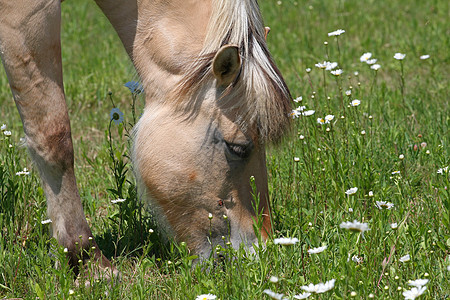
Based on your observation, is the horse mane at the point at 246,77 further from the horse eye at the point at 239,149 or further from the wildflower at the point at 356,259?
the wildflower at the point at 356,259

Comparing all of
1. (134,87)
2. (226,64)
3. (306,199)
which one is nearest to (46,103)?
(134,87)

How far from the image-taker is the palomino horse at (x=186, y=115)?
3.10 metres

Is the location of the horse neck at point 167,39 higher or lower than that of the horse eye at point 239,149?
higher

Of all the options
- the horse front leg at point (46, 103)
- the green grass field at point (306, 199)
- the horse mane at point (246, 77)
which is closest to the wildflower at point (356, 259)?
the green grass field at point (306, 199)

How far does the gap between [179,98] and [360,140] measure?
1.41 m

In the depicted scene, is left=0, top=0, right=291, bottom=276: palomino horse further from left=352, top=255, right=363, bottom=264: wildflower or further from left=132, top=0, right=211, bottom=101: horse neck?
left=352, top=255, right=363, bottom=264: wildflower

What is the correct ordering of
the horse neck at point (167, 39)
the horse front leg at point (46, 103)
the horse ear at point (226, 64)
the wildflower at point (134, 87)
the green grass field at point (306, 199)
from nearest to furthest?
the green grass field at point (306, 199) → the horse ear at point (226, 64) → the horse front leg at point (46, 103) → the horse neck at point (167, 39) → the wildflower at point (134, 87)

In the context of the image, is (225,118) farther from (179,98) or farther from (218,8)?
(218,8)

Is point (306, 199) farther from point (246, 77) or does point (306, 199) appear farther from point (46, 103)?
point (46, 103)

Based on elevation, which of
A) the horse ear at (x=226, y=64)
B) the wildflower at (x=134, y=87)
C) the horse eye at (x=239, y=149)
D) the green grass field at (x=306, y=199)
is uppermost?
the horse ear at (x=226, y=64)

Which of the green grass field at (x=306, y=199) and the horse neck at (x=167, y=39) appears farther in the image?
the horse neck at (x=167, y=39)

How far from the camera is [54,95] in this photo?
3.19 m

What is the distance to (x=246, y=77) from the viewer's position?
10.2ft

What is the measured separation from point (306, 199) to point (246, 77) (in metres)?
1.08
